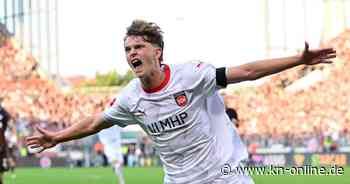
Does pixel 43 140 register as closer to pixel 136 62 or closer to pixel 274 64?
pixel 136 62

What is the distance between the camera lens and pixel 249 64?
21.9ft

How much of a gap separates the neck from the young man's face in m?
0.04

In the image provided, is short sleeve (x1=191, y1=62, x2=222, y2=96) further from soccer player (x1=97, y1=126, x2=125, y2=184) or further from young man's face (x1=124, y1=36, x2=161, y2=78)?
soccer player (x1=97, y1=126, x2=125, y2=184)

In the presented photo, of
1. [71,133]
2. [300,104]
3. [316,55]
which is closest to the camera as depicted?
[316,55]

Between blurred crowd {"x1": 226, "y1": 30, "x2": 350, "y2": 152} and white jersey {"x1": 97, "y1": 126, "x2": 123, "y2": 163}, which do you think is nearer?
white jersey {"x1": 97, "y1": 126, "x2": 123, "y2": 163}

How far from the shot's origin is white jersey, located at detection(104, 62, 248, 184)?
6.86 m

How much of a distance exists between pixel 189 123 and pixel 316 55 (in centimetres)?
109

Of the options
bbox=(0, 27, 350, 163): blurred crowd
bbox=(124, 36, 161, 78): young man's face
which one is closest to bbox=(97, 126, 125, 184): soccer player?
bbox=(124, 36, 161, 78): young man's face

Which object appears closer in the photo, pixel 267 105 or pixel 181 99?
pixel 181 99

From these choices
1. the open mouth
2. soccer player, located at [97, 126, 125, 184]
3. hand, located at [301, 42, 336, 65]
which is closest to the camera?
hand, located at [301, 42, 336, 65]

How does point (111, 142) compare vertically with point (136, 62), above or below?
below

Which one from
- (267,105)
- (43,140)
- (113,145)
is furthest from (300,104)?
(43,140)

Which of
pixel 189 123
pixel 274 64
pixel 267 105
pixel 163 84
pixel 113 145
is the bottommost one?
pixel 113 145

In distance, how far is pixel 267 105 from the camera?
Result: 51281 millimetres
